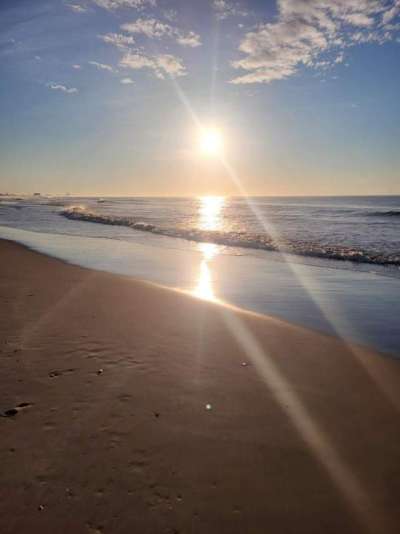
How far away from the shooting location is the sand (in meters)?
2.71

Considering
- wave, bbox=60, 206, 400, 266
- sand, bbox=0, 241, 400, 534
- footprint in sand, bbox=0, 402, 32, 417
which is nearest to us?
sand, bbox=0, 241, 400, 534

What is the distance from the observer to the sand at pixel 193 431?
8.89 ft

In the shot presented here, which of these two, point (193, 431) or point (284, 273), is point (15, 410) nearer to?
point (193, 431)

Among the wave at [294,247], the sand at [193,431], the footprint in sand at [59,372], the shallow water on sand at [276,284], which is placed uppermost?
the wave at [294,247]

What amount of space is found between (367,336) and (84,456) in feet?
18.0

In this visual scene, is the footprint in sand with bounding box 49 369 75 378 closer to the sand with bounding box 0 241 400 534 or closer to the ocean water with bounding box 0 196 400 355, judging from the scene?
the sand with bounding box 0 241 400 534

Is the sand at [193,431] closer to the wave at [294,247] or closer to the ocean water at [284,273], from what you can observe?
the ocean water at [284,273]

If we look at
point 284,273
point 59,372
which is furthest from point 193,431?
point 284,273

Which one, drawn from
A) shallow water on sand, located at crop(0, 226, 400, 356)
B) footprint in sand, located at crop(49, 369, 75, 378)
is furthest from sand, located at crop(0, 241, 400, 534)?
shallow water on sand, located at crop(0, 226, 400, 356)

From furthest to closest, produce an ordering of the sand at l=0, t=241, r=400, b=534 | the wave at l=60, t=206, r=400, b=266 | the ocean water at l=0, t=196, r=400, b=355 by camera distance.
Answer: the wave at l=60, t=206, r=400, b=266, the ocean water at l=0, t=196, r=400, b=355, the sand at l=0, t=241, r=400, b=534

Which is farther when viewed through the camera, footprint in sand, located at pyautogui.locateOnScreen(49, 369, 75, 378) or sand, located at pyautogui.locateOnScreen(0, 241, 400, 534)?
footprint in sand, located at pyautogui.locateOnScreen(49, 369, 75, 378)

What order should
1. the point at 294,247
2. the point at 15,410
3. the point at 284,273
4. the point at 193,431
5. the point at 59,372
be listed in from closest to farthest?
the point at 193,431, the point at 15,410, the point at 59,372, the point at 284,273, the point at 294,247

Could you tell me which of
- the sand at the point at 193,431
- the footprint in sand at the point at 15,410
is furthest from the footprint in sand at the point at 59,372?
the footprint in sand at the point at 15,410

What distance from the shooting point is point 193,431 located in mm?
3658
